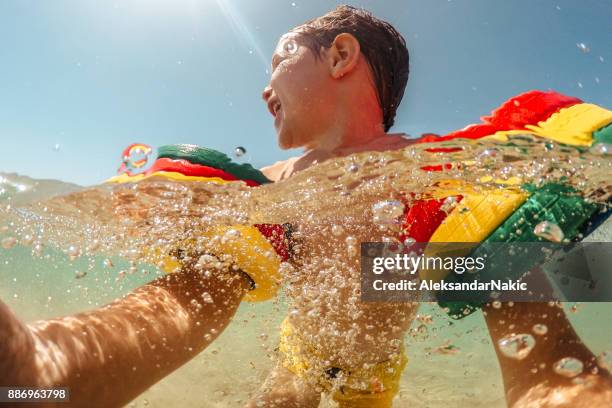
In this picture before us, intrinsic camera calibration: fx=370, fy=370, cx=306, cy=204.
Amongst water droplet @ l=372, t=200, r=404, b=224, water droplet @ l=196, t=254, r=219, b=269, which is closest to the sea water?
water droplet @ l=372, t=200, r=404, b=224

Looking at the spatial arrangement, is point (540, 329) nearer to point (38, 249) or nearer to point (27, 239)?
point (27, 239)

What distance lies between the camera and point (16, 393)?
1.45m

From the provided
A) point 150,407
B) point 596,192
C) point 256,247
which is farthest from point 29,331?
point 150,407

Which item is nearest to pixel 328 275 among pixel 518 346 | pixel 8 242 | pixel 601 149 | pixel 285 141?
pixel 285 141

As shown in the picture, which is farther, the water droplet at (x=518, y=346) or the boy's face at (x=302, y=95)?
the boy's face at (x=302, y=95)

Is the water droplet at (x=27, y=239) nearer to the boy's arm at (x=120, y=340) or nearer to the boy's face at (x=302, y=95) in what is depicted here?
the boy's arm at (x=120, y=340)

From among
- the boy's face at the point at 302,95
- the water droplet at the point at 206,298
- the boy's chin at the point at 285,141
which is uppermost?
the boy's face at the point at 302,95

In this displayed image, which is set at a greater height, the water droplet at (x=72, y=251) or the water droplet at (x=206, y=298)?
the water droplet at (x=72, y=251)

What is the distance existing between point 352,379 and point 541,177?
234 centimetres

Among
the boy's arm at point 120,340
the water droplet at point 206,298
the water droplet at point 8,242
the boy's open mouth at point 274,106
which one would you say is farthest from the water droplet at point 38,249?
the boy's open mouth at point 274,106

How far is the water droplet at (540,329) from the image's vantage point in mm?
1914

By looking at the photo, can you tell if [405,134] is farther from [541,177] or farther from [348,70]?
[541,177]

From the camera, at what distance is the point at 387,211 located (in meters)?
3.36

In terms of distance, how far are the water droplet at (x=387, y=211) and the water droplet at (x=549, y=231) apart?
127 centimetres
